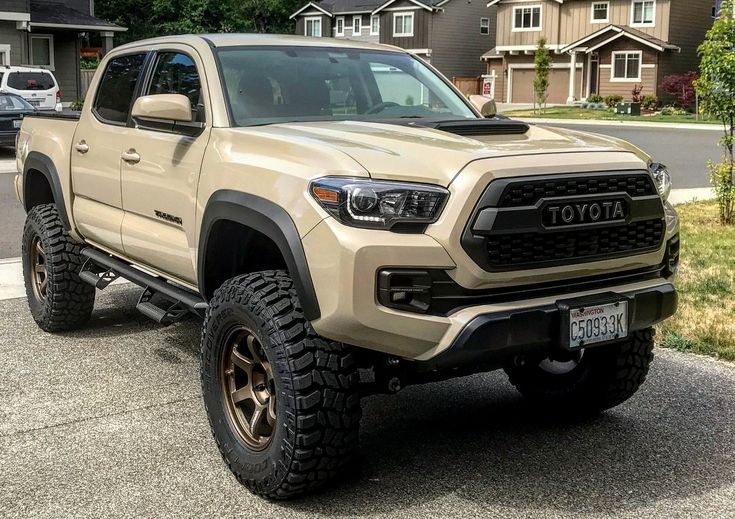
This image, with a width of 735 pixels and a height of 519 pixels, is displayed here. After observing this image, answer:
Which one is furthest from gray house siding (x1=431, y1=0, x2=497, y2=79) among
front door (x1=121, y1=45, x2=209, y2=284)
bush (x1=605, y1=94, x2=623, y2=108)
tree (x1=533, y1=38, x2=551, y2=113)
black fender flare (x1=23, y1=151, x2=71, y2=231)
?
front door (x1=121, y1=45, x2=209, y2=284)

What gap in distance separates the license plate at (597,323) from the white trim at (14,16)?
34.5m

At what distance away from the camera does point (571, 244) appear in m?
3.94

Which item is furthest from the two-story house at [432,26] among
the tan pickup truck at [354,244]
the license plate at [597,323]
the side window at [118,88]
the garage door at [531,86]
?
the license plate at [597,323]

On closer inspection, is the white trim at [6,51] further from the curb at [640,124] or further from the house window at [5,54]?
the curb at [640,124]

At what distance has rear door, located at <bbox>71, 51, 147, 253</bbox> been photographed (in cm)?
572

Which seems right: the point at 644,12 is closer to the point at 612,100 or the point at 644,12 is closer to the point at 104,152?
the point at 612,100

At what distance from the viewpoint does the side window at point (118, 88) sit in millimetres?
5918

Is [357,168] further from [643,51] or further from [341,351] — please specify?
[643,51]

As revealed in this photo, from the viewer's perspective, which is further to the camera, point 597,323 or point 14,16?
point 14,16

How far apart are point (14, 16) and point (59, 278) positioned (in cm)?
3117

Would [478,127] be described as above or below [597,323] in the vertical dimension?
above

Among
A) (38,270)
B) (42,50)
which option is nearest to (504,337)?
(38,270)

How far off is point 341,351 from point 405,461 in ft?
2.89

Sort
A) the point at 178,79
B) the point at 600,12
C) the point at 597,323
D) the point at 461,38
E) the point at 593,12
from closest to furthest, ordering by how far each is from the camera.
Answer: the point at 597,323
the point at 178,79
the point at 600,12
the point at 593,12
the point at 461,38
